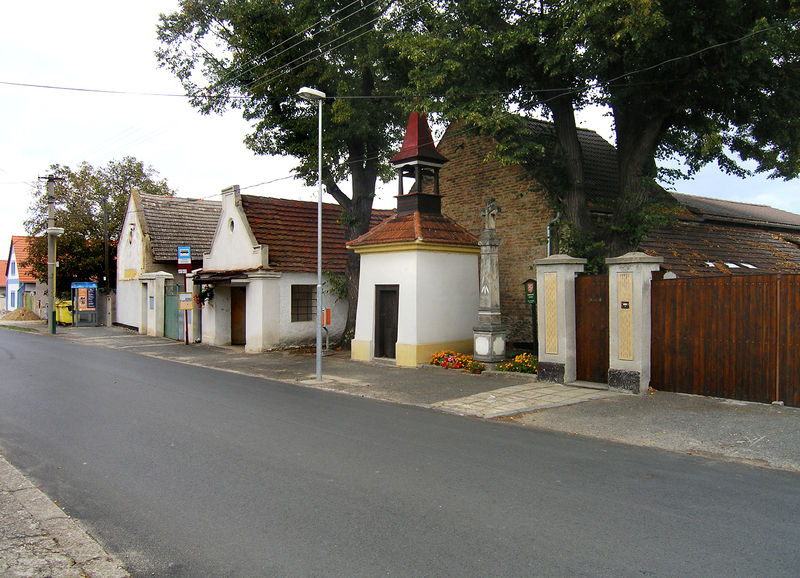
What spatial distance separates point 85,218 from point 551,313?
119 feet

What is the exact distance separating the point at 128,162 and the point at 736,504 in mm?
45162

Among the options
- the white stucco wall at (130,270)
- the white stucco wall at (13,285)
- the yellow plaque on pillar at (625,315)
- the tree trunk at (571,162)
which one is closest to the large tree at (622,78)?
the tree trunk at (571,162)

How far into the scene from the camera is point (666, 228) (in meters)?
18.7

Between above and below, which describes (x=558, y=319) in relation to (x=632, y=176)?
below

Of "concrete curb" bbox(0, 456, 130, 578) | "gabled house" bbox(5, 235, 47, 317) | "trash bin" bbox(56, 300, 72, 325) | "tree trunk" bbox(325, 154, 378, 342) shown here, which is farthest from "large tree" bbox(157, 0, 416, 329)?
"gabled house" bbox(5, 235, 47, 317)

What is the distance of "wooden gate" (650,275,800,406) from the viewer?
1002 centimetres

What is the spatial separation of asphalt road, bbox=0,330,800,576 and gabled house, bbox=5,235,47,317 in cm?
4395

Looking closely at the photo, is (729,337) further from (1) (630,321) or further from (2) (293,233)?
(2) (293,233)

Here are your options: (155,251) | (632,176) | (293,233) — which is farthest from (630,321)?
(155,251)

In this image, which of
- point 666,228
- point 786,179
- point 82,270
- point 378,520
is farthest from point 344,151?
point 82,270

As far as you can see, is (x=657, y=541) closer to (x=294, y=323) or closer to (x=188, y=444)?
(x=188, y=444)

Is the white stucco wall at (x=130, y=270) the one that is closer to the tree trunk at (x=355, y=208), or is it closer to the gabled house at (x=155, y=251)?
the gabled house at (x=155, y=251)

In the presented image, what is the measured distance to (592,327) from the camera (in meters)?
12.7

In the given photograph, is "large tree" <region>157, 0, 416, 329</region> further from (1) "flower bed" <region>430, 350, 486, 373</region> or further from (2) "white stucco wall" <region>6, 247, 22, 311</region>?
(2) "white stucco wall" <region>6, 247, 22, 311</region>
